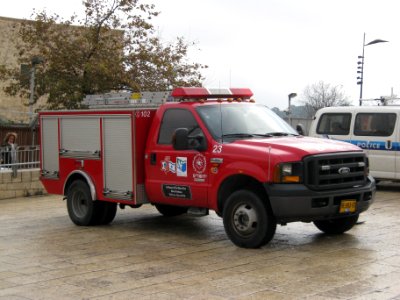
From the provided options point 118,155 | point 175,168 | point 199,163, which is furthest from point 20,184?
point 199,163

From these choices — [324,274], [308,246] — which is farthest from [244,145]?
[324,274]

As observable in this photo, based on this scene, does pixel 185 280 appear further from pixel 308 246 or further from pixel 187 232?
pixel 187 232

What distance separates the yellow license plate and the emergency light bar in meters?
2.68

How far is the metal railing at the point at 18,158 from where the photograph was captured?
625 inches

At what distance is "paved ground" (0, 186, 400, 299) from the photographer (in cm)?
658

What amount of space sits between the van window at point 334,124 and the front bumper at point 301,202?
8.12m

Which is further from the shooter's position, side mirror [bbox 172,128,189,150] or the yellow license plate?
side mirror [bbox 172,128,189,150]

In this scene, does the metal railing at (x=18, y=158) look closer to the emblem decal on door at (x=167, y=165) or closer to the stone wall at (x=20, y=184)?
the stone wall at (x=20, y=184)

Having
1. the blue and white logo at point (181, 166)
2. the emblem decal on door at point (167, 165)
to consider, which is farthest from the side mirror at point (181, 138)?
the emblem decal on door at point (167, 165)

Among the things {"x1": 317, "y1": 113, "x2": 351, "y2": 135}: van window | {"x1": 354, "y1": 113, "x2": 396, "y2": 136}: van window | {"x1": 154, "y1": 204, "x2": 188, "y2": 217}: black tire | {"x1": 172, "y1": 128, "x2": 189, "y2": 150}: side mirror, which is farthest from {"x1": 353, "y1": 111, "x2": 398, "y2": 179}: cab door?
{"x1": 172, "y1": 128, "x2": 189, "y2": 150}: side mirror

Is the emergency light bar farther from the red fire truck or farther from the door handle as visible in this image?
the door handle

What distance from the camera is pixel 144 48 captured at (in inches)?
855

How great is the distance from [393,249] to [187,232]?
332cm

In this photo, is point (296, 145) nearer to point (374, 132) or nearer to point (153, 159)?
point (153, 159)
